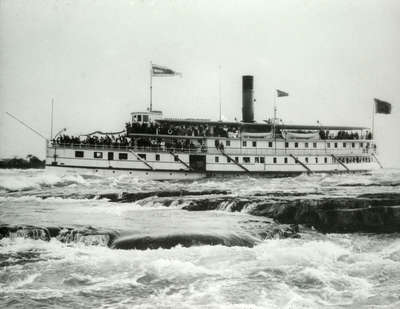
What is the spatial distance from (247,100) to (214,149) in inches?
185

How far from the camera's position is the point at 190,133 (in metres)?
25.6

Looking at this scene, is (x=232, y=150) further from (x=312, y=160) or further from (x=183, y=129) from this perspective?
(x=312, y=160)

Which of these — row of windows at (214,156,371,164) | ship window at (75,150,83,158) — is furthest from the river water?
row of windows at (214,156,371,164)

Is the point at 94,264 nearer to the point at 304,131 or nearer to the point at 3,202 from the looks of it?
A: the point at 3,202

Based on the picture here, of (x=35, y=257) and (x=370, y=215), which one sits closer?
(x=35, y=257)

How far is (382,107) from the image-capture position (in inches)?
519

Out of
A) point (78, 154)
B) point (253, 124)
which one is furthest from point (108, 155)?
point (253, 124)

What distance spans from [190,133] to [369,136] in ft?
37.1

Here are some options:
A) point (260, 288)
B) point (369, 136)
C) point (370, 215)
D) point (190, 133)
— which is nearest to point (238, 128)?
point (190, 133)

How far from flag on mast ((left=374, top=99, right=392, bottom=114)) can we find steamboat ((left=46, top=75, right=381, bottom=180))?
11574 mm

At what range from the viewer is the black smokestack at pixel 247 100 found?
2855 cm

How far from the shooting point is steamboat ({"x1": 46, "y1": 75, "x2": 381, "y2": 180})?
2281 centimetres

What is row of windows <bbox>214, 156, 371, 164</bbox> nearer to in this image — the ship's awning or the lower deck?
the lower deck

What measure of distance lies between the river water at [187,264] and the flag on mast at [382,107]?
141 inches
